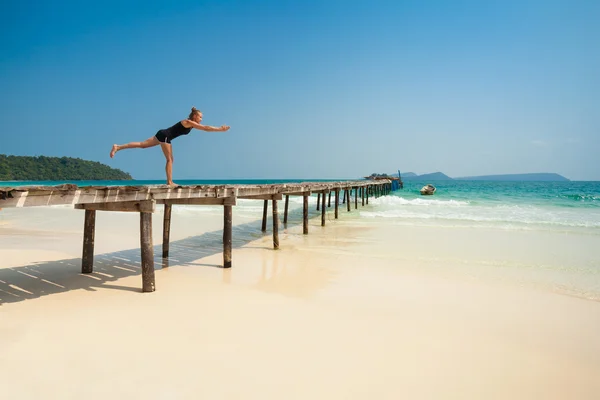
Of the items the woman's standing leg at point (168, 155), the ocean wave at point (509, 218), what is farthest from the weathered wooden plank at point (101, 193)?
the ocean wave at point (509, 218)

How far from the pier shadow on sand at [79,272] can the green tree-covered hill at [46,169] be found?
325ft

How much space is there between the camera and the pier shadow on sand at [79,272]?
554cm

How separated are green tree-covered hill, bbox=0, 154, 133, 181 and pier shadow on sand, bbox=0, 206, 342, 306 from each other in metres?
99.0

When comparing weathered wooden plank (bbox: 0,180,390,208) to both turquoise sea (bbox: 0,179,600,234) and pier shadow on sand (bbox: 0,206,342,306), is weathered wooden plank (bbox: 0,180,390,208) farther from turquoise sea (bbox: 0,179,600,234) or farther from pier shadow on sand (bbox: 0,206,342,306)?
turquoise sea (bbox: 0,179,600,234)

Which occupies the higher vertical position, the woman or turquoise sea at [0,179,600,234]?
the woman

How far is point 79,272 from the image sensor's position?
22.2 ft

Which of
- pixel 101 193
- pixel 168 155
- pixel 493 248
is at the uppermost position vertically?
pixel 168 155

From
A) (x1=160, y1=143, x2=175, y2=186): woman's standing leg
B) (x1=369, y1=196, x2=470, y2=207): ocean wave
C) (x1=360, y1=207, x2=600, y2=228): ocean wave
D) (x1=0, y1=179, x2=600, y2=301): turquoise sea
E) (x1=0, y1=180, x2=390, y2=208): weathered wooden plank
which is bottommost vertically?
(x1=0, y1=179, x2=600, y2=301): turquoise sea

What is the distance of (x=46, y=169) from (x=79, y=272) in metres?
117

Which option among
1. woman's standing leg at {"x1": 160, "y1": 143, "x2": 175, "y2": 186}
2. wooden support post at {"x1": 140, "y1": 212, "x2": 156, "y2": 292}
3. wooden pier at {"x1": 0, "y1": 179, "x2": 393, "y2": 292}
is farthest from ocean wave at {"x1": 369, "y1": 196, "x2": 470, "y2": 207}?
wooden support post at {"x1": 140, "y1": 212, "x2": 156, "y2": 292}

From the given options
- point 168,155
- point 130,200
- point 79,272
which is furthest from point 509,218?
point 79,272

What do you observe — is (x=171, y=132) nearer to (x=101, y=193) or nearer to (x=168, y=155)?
(x=168, y=155)

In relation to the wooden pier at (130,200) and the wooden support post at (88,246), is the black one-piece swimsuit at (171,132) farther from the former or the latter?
the wooden support post at (88,246)

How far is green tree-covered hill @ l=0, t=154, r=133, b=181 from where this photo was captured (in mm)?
92312
